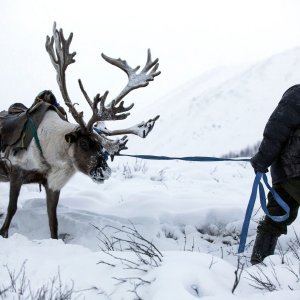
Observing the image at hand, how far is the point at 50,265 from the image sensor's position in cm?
283

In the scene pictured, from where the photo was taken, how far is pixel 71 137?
4609 mm

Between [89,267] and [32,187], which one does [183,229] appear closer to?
[89,267]

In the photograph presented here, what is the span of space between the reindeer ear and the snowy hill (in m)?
36.8

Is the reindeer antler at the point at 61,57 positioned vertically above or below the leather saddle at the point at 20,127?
above

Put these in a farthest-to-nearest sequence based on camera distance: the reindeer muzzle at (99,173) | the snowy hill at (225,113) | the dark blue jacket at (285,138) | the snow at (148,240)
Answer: the snowy hill at (225,113)
the reindeer muzzle at (99,173)
the dark blue jacket at (285,138)
the snow at (148,240)

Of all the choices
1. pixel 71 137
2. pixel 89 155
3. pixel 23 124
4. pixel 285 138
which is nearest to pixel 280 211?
pixel 285 138

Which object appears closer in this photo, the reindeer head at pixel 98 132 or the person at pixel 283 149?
the person at pixel 283 149

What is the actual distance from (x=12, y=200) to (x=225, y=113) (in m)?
47.3

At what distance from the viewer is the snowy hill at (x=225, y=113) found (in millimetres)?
43969

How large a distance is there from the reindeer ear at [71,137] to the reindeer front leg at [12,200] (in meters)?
0.69

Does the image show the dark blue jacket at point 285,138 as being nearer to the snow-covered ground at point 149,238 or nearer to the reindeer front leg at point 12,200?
the snow-covered ground at point 149,238

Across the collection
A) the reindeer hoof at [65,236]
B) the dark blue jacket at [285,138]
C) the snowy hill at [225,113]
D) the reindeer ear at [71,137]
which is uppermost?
the dark blue jacket at [285,138]

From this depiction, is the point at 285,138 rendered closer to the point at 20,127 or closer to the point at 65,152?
the point at 65,152

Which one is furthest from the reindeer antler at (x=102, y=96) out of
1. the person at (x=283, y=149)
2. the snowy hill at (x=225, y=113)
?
the snowy hill at (x=225, y=113)
